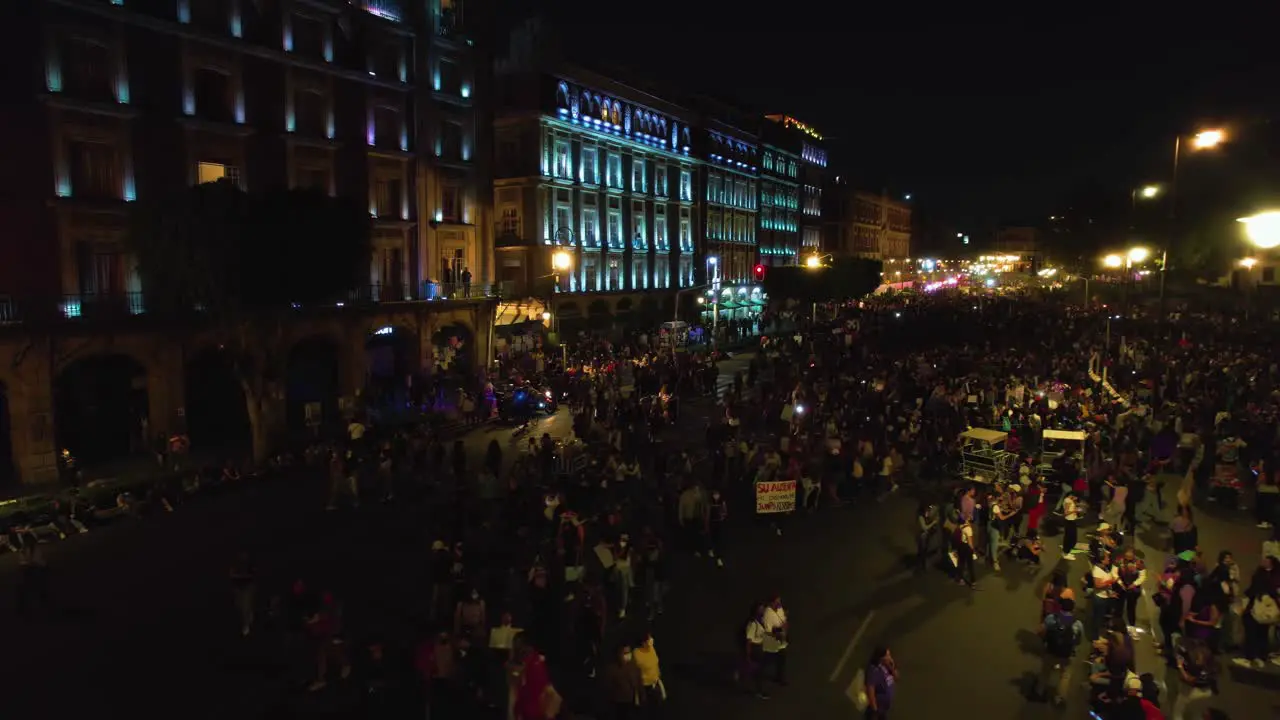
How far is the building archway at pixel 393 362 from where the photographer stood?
112 ft

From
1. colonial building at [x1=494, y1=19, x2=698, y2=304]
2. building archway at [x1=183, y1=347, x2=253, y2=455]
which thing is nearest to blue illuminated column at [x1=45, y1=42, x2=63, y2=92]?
building archway at [x1=183, y1=347, x2=253, y2=455]

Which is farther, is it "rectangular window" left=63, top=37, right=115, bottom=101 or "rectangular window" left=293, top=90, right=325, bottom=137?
"rectangular window" left=293, top=90, right=325, bottom=137

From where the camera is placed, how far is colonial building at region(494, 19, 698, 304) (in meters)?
50.9

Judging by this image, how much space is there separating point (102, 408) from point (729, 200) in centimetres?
6001

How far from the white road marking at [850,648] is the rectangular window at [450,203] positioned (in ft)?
105

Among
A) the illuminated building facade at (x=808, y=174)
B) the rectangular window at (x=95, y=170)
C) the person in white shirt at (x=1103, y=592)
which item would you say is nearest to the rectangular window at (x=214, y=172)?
the rectangular window at (x=95, y=170)

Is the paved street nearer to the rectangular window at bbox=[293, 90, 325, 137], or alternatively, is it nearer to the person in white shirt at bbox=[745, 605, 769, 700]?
the person in white shirt at bbox=[745, 605, 769, 700]

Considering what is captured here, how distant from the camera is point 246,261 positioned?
950 inches

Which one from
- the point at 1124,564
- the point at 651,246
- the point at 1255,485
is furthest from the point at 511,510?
the point at 651,246

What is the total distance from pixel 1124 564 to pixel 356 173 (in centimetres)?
3225

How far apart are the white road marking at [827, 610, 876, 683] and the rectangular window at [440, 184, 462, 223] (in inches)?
1263

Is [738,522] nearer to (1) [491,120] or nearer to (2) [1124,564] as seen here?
(2) [1124,564]

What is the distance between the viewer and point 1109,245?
8338cm

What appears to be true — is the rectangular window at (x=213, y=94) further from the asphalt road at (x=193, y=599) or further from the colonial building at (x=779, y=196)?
the colonial building at (x=779, y=196)
